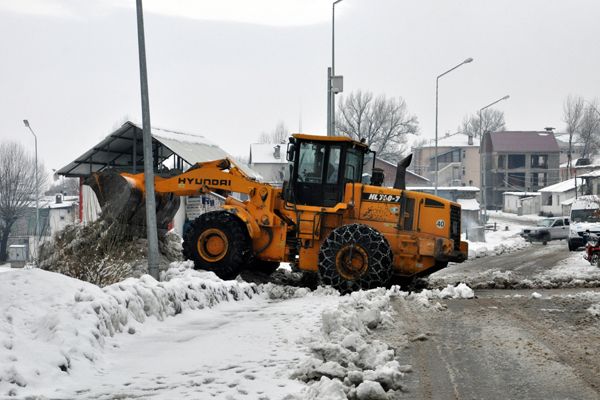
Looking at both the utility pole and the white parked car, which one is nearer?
the utility pole

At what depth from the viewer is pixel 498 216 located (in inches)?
3504

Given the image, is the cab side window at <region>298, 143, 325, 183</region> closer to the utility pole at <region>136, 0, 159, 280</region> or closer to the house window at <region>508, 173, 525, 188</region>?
the utility pole at <region>136, 0, 159, 280</region>

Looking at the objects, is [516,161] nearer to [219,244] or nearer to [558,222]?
[558,222]

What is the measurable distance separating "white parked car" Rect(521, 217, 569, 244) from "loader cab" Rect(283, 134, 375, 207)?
31522mm

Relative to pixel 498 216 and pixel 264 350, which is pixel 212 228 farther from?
pixel 498 216

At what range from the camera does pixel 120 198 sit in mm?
17812

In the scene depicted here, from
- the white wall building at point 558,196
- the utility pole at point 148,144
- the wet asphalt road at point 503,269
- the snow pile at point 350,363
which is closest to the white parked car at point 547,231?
the wet asphalt road at point 503,269

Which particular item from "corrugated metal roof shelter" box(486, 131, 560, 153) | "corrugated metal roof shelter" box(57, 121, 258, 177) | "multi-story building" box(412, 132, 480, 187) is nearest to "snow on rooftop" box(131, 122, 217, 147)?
"corrugated metal roof shelter" box(57, 121, 258, 177)

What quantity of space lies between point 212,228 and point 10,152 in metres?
52.5

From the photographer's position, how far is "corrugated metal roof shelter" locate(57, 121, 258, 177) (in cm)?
3173

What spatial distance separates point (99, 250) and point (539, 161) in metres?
93.3

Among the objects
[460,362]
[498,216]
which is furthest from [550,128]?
[460,362]

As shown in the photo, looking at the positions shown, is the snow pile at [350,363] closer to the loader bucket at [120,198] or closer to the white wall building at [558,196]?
the loader bucket at [120,198]

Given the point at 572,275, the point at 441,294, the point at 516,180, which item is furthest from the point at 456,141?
the point at 441,294
